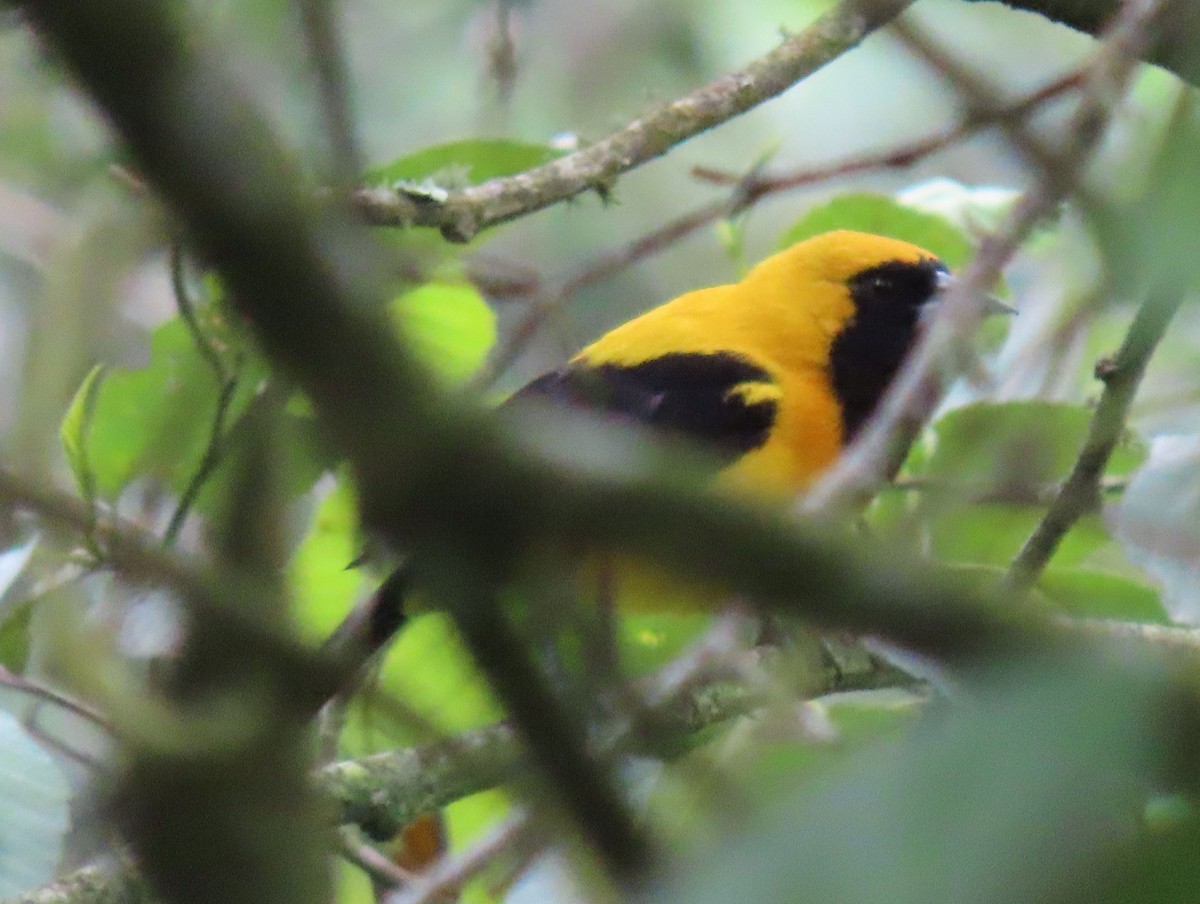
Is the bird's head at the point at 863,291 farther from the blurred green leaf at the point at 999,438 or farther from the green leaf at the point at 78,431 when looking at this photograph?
the green leaf at the point at 78,431

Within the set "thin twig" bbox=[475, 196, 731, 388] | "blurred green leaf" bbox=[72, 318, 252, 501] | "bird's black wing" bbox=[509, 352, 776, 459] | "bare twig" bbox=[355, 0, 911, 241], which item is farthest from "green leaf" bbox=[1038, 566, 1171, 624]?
"blurred green leaf" bbox=[72, 318, 252, 501]

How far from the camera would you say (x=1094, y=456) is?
2.19 meters

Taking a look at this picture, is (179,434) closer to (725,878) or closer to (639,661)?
(639,661)

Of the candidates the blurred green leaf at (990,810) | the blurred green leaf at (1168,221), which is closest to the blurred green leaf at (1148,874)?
Answer: the blurred green leaf at (990,810)

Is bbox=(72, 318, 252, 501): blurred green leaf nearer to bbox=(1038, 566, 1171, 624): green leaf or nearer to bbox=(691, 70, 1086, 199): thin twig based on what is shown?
bbox=(691, 70, 1086, 199): thin twig

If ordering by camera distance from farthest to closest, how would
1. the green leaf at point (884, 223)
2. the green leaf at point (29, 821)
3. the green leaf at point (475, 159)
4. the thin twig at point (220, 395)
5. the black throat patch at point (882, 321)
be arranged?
the black throat patch at point (882, 321)
the green leaf at point (884, 223)
the green leaf at point (475, 159)
the green leaf at point (29, 821)
the thin twig at point (220, 395)

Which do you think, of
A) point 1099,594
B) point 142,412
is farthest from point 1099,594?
point 142,412

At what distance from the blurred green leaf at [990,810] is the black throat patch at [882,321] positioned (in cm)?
352

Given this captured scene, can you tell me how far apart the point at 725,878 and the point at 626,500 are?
0.13 metres

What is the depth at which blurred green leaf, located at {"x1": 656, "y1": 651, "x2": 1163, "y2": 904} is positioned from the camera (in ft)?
1.48

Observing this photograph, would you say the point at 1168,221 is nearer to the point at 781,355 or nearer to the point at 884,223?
the point at 884,223

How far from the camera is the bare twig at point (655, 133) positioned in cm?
223

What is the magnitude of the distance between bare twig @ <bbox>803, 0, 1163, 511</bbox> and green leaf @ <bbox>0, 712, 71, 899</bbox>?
3.49 ft

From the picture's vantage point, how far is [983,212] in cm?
327
